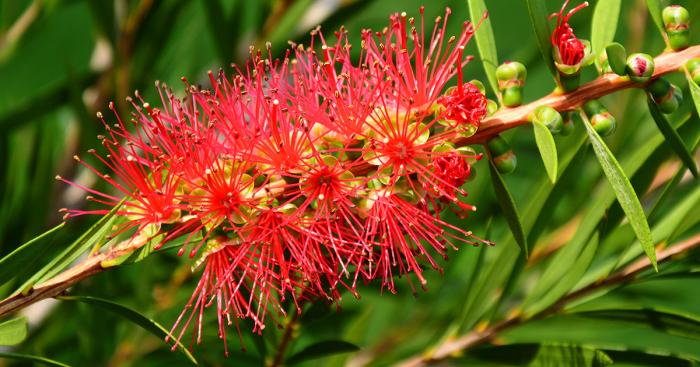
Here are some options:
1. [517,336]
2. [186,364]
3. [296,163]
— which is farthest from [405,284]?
[296,163]

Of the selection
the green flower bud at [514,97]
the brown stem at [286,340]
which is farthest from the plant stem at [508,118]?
the brown stem at [286,340]

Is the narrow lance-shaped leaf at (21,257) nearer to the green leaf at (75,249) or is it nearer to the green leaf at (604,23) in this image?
the green leaf at (75,249)

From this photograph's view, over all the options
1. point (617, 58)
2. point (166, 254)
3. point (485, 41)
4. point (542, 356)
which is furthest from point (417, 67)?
point (166, 254)

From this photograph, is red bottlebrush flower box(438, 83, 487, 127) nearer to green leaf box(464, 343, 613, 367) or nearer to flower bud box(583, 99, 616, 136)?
flower bud box(583, 99, 616, 136)

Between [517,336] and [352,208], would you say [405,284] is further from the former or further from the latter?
[352,208]

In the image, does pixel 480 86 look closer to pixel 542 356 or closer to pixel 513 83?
pixel 513 83

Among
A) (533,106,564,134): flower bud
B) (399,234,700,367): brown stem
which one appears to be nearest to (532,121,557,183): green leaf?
(533,106,564,134): flower bud

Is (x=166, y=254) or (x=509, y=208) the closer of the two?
(x=509, y=208)
